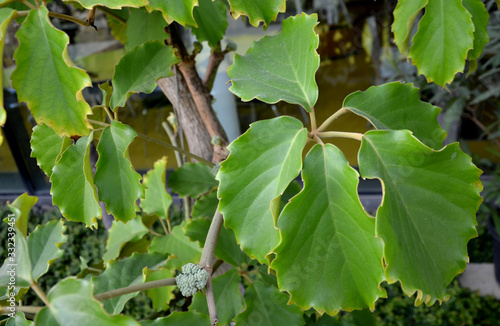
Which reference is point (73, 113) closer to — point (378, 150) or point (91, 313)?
point (91, 313)

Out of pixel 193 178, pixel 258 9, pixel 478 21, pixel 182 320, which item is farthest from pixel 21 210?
pixel 478 21

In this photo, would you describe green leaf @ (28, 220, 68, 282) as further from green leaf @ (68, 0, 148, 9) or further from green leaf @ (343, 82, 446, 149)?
green leaf @ (343, 82, 446, 149)

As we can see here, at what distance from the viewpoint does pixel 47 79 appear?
1.25ft

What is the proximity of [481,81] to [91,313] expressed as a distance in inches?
81.0

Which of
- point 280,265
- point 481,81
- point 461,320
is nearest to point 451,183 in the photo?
point 280,265

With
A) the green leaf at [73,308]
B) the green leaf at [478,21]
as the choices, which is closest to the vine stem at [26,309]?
the green leaf at [73,308]

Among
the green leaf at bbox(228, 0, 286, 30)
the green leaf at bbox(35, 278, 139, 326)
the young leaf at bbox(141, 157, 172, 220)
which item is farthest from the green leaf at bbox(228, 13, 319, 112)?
the young leaf at bbox(141, 157, 172, 220)

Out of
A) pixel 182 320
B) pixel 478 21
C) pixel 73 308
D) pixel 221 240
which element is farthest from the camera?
pixel 221 240

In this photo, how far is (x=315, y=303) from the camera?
377 millimetres

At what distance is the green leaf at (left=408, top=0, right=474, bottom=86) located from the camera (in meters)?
0.49

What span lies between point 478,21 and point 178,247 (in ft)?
1.95

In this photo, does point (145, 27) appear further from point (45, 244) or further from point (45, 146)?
point (45, 244)

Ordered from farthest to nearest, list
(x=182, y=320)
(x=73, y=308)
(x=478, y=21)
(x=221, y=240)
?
1. (x=221, y=240)
2. (x=478, y=21)
3. (x=182, y=320)
4. (x=73, y=308)

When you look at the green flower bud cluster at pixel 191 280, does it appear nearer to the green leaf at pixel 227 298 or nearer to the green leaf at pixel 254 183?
Result: the green leaf at pixel 254 183
